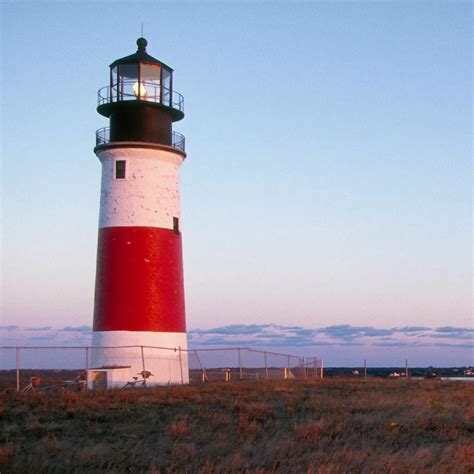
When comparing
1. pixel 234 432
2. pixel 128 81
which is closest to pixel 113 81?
pixel 128 81

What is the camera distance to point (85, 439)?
16188 mm

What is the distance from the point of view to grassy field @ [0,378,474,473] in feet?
45.4

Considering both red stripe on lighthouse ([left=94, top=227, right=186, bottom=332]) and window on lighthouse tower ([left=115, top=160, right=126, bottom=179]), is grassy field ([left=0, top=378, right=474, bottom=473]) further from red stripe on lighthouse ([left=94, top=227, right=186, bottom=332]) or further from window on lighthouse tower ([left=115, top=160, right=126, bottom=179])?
window on lighthouse tower ([left=115, top=160, right=126, bottom=179])

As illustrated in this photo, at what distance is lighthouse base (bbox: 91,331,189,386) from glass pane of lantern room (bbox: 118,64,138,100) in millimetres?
8553

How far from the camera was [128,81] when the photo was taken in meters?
31.6

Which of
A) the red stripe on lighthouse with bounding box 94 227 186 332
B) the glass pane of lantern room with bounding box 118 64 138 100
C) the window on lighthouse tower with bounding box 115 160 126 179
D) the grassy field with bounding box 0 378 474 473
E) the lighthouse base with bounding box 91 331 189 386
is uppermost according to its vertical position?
the glass pane of lantern room with bounding box 118 64 138 100

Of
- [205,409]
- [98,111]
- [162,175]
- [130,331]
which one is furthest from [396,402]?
[98,111]

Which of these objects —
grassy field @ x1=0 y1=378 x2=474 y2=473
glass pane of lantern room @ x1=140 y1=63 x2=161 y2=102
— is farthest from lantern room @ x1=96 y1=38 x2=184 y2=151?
grassy field @ x1=0 y1=378 x2=474 y2=473

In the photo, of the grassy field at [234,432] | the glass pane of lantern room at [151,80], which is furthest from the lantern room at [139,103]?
the grassy field at [234,432]

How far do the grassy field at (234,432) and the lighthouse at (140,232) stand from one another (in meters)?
5.46

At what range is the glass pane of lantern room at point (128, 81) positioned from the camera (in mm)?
31266

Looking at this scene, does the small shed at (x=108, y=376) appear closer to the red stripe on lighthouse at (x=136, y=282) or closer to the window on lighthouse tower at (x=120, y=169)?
the red stripe on lighthouse at (x=136, y=282)

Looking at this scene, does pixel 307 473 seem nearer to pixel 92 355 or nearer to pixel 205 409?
pixel 205 409

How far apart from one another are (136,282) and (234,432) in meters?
13.7
